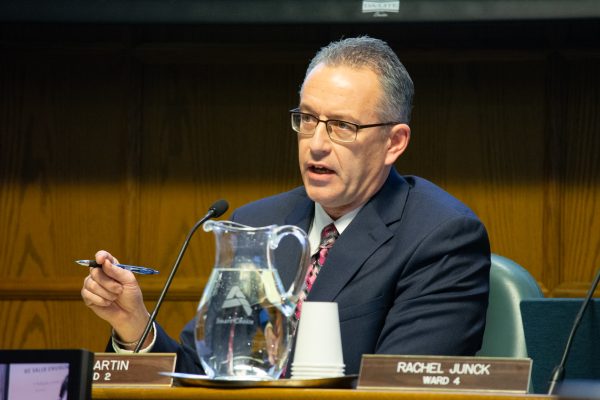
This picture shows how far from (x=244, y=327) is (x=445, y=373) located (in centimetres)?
31

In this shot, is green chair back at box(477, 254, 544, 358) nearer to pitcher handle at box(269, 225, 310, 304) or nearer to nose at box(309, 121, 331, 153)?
nose at box(309, 121, 331, 153)

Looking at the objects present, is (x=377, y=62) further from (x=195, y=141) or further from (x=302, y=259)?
(x=195, y=141)

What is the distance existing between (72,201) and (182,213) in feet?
1.40

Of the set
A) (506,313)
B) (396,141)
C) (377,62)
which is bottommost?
(506,313)

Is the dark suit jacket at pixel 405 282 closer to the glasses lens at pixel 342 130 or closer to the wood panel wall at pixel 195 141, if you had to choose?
the glasses lens at pixel 342 130

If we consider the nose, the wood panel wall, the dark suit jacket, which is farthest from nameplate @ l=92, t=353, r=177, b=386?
the wood panel wall

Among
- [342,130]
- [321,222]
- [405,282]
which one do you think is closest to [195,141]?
[321,222]

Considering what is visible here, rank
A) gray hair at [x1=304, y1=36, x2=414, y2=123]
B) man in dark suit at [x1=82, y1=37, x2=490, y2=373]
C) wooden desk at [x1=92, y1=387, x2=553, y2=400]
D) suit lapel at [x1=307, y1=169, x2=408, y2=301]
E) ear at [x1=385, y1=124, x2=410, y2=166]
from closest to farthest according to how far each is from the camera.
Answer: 1. wooden desk at [x1=92, y1=387, x2=553, y2=400]
2. man in dark suit at [x1=82, y1=37, x2=490, y2=373]
3. suit lapel at [x1=307, y1=169, x2=408, y2=301]
4. gray hair at [x1=304, y1=36, x2=414, y2=123]
5. ear at [x1=385, y1=124, x2=410, y2=166]

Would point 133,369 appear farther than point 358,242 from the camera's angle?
No

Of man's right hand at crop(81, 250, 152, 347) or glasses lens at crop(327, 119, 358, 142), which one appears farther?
glasses lens at crop(327, 119, 358, 142)

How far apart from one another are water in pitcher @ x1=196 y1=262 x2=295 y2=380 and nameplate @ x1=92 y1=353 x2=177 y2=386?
95 mm

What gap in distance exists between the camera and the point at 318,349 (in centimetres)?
171

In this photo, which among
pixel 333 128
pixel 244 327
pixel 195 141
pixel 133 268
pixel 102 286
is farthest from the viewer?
pixel 195 141

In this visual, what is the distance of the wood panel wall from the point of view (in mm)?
3936
